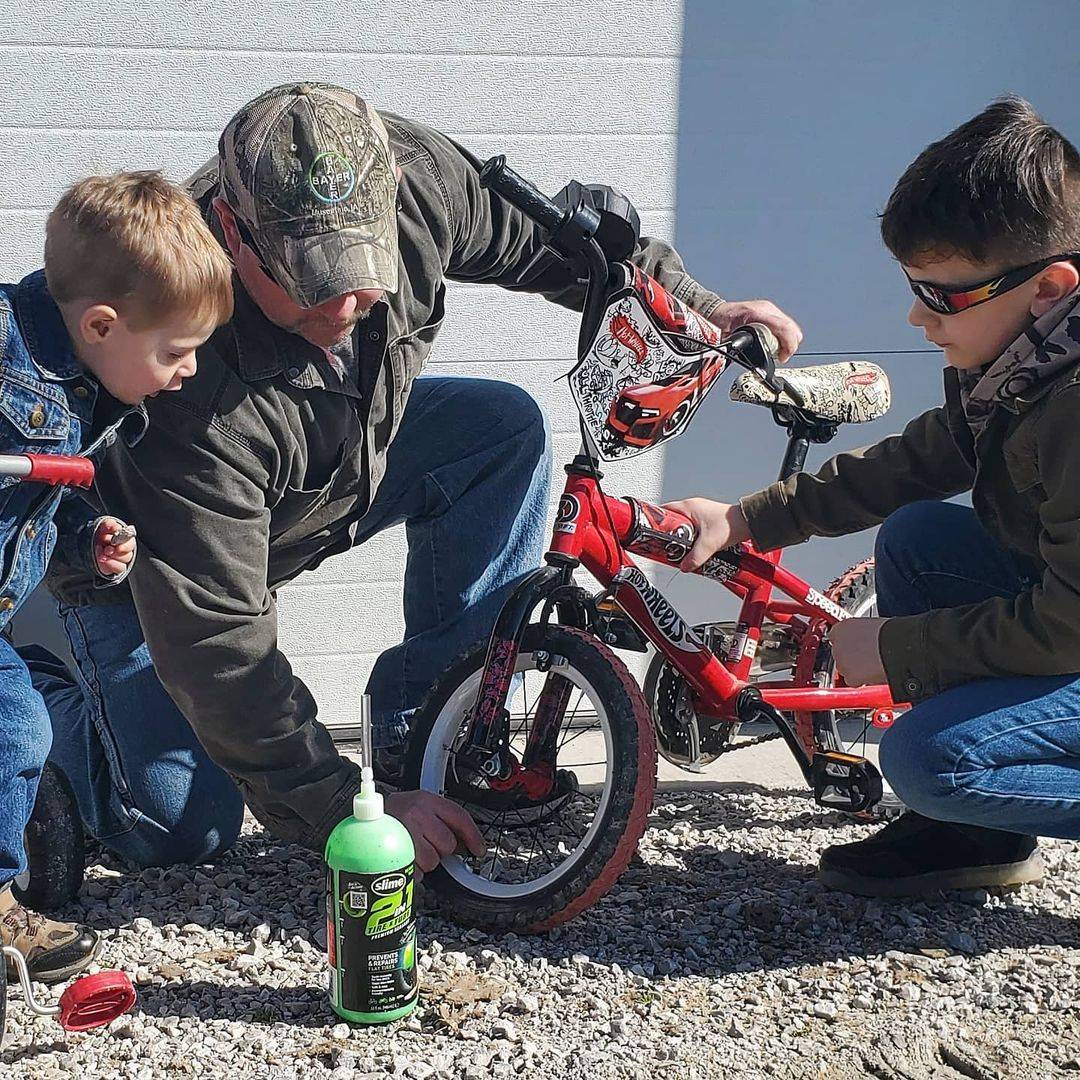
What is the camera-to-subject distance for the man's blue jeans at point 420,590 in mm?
3068

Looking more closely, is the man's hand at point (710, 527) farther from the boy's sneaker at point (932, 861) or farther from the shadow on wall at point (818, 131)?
the shadow on wall at point (818, 131)

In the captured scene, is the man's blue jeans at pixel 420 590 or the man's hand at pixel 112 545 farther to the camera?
the man's blue jeans at pixel 420 590

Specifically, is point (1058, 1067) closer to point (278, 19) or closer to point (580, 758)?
point (580, 758)

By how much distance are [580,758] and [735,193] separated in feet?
5.31

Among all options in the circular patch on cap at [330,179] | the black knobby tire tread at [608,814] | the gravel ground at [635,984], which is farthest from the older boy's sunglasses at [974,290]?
the gravel ground at [635,984]

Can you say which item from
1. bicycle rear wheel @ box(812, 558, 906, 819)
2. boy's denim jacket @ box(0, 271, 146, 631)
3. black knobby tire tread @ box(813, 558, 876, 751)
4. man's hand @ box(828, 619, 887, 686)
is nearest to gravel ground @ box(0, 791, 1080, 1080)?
bicycle rear wheel @ box(812, 558, 906, 819)

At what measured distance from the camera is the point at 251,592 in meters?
2.58

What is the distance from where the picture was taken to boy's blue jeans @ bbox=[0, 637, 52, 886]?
236 cm

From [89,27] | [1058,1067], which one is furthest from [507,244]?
[1058,1067]

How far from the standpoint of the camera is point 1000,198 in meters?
2.30

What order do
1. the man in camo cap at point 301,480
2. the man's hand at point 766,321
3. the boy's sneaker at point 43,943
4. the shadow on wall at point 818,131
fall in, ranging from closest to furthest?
1. the man in camo cap at point 301,480
2. the boy's sneaker at point 43,943
3. the man's hand at point 766,321
4. the shadow on wall at point 818,131

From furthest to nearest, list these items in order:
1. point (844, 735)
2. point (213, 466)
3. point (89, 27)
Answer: point (844, 735) → point (89, 27) → point (213, 466)

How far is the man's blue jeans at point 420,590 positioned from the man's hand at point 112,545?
0.69 meters

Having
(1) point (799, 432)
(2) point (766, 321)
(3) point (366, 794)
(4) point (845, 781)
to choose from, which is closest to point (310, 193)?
(3) point (366, 794)
